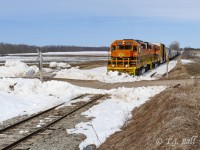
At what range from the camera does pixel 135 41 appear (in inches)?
1348

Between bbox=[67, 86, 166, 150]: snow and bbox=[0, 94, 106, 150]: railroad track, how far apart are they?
105cm

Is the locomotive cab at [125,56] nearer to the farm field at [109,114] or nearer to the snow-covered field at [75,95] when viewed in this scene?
the farm field at [109,114]

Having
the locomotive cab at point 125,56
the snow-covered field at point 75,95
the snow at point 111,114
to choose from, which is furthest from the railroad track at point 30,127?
the locomotive cab at point 125,56

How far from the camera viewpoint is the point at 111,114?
49.0ft

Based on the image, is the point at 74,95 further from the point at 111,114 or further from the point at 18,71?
the point at 18,71

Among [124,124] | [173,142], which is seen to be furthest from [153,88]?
[173,142]

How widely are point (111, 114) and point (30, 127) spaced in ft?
12.8

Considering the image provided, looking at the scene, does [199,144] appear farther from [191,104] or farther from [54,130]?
[54,130]

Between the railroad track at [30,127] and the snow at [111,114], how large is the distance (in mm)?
1046

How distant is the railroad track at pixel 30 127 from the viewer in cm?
1036

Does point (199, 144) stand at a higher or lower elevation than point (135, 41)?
lower

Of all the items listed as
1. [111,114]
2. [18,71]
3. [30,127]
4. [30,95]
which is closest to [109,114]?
[111,114]

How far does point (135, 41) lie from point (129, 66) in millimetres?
2727

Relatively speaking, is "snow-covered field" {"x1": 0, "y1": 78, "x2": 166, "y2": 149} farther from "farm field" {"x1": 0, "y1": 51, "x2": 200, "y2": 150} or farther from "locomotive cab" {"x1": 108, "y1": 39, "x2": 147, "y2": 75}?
"locomotive cab" {"x1": 108, "y1": 39, "x2": 147, "y2": 75}
